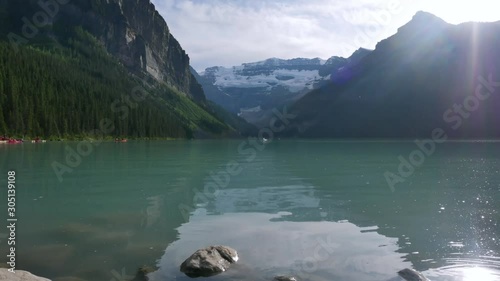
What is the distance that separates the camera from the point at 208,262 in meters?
15.2

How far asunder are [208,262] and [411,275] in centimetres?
760

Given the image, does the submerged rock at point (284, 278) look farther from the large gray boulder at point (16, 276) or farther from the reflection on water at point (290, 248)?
the large gray boulder at point (16, 276)

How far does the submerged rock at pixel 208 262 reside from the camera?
587 inches

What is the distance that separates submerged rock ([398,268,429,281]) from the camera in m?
14.4

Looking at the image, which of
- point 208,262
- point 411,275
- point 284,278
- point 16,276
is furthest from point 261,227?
point 16,276

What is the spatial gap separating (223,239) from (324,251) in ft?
16.9

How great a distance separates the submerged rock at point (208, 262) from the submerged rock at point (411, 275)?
21.7ft

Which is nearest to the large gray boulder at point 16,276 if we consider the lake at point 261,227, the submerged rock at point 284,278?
the lake at point 261,227

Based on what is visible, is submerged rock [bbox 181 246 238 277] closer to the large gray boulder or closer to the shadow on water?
the shadow on water

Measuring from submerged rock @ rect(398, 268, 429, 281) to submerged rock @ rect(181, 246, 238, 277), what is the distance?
6.62 metres

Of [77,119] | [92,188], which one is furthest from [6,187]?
[77,119]

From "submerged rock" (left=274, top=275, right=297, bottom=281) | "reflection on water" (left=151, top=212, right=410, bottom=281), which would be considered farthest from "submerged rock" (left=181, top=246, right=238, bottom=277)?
"submerged rock" (left=274, top=275, right=297, bottom=281)

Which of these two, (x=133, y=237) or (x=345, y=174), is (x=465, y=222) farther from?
(x=345, y=174)

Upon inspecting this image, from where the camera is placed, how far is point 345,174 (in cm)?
5088
